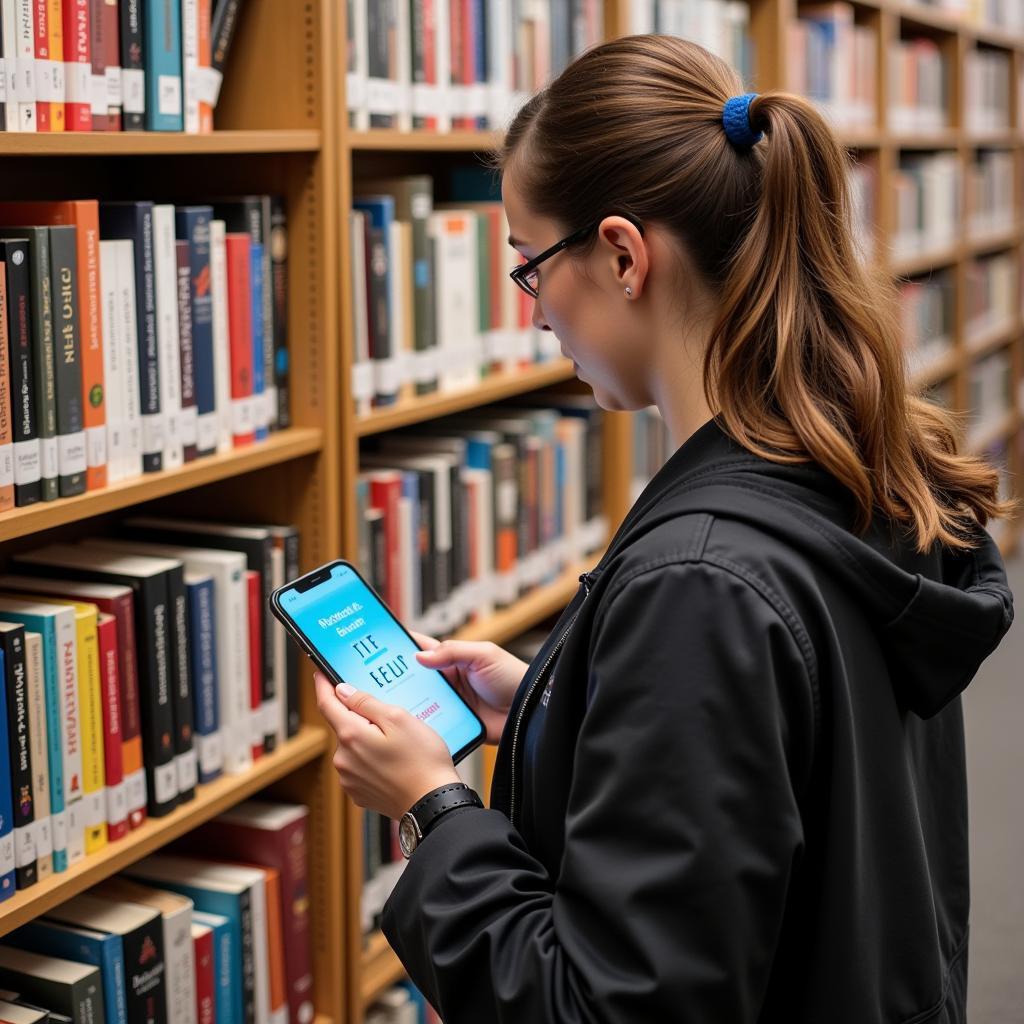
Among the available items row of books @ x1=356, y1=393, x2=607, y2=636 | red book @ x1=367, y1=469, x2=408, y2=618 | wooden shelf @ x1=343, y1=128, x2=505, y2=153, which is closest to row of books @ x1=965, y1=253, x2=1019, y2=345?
row of books @ x1=356, y1=393, x2=607, y2=636

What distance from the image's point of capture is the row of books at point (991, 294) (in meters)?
5.11

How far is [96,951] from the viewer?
4.84 ft

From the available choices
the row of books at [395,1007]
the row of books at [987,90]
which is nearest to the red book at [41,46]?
the row of books at [395,1007]

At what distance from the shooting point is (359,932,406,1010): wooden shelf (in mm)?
1954

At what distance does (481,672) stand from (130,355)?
0.51 meters

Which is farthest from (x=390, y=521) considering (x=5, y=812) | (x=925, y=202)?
(x=925, y=202)

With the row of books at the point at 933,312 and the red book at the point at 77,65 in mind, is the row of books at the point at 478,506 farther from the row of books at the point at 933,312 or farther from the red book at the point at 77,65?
the row of books at the point at 933,312

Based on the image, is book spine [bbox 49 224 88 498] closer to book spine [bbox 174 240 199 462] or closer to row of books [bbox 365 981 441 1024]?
book spine [bbox 174 240 199 462]

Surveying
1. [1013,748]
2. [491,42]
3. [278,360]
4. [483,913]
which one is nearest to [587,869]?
[483,913]

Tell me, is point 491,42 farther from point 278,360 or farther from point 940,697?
point 940,697

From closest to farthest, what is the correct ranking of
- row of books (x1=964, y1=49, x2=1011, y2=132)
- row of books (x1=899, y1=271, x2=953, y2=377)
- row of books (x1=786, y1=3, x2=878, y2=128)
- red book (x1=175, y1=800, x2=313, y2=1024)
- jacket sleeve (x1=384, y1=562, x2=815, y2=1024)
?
jacket sleeve (x1=384, y1=562, x2=815, y2=1024)
red book (x1=175, y1=800, x2=313, y2=1024)
row of books (x1=786, y1=3, x2=878, y2=128)
row of books (x1=899, y1=271, x2=953, y2=377)
row of books (x1=964, y1=49, x2=1011, y2=132)

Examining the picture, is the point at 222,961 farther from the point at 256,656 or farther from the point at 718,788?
the point at 718,788

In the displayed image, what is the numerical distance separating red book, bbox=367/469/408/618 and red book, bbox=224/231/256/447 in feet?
0.95

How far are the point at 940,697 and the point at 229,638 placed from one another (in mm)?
921
